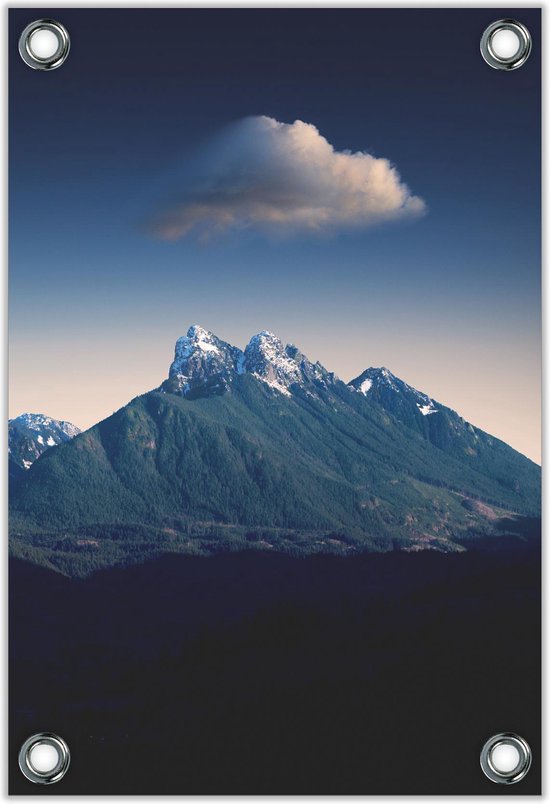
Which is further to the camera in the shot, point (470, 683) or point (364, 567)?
A: point (364, 567)

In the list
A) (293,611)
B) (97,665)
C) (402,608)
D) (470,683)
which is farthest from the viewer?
(402,608)

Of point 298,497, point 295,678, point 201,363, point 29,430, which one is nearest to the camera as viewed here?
point 295,678

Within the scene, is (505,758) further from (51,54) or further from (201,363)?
(201,363)

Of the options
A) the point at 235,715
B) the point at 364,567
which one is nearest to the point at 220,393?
the point at 364,567

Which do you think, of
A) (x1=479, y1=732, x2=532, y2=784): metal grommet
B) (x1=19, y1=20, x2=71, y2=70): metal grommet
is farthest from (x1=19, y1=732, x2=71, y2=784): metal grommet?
(x1=19, y1=20, x2=71, y2=70): metal grommet

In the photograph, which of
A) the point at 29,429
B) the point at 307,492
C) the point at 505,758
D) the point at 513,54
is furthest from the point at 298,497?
the point at 513,54

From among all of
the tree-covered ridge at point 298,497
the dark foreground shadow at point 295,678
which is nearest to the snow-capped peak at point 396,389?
the tree-covered ridge at point 298,497

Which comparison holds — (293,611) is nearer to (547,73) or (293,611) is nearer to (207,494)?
(547,73)
